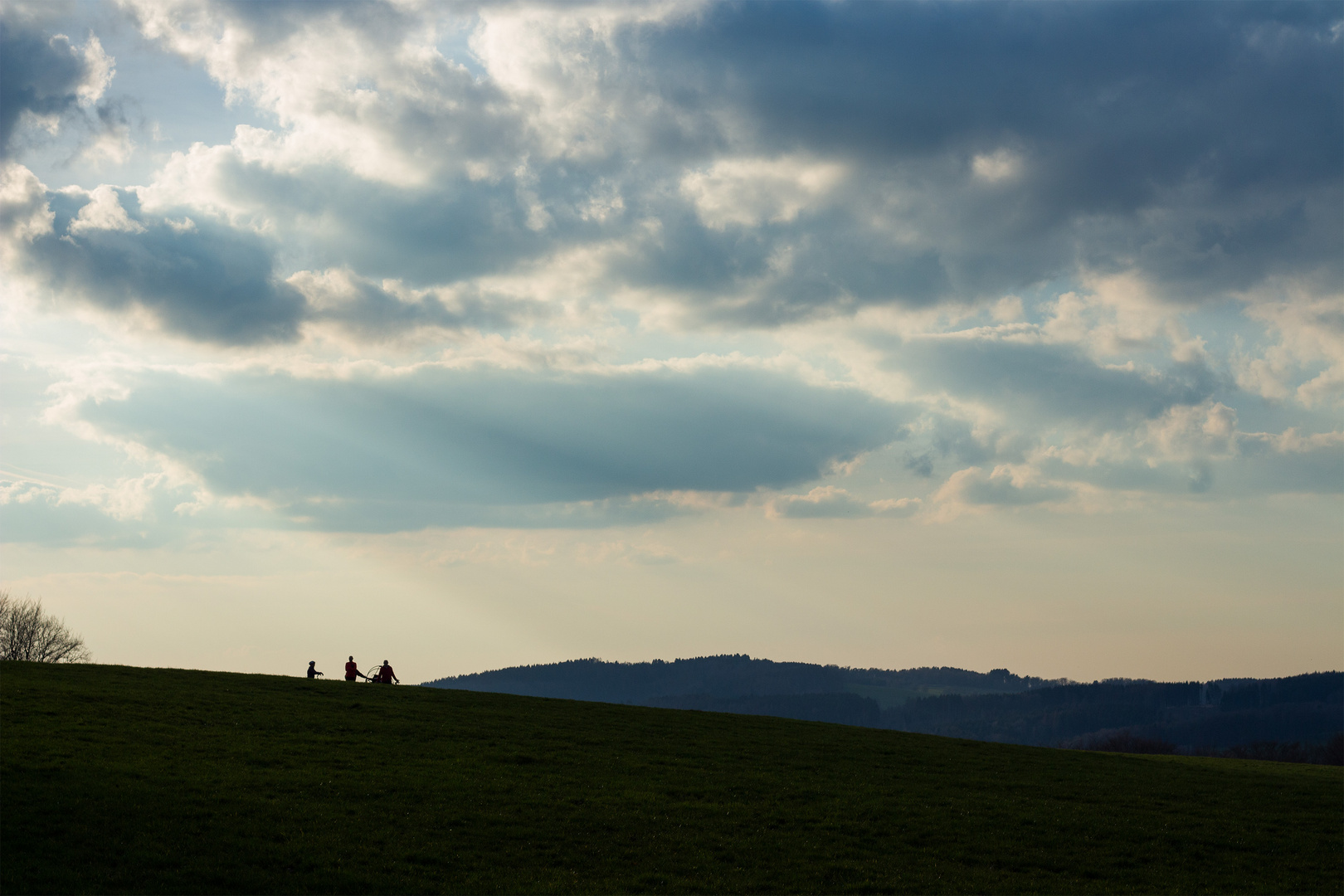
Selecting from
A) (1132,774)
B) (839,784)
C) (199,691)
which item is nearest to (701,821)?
(839,784)

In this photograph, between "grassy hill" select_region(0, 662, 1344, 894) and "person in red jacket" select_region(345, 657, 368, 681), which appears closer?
"grassy hill" select_region(0, 662, 1344, 894)

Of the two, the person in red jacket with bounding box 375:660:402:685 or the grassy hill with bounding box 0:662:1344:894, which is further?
the person in red jacket with bounding box 375:660:402:685

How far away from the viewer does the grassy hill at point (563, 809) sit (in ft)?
90.8

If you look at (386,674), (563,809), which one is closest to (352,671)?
(386,674)

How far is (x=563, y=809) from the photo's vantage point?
→ 114 feet

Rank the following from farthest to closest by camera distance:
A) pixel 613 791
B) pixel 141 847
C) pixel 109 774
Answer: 1. pixel 613 791
2. pixel 109 774
3. pixel 141 847

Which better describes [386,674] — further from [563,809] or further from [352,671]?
[563,809]

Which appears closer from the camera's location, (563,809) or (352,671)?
(563,809)

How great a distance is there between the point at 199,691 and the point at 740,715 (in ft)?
109

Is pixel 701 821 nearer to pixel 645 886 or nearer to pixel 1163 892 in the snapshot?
pixel 645 886

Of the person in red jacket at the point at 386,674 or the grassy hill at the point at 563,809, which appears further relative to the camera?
the person in red jacket at the point at 386,674

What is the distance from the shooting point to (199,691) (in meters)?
51.2

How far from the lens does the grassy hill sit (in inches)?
1089

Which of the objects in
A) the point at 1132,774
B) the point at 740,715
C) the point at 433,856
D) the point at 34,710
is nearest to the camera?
the point at 433,856
